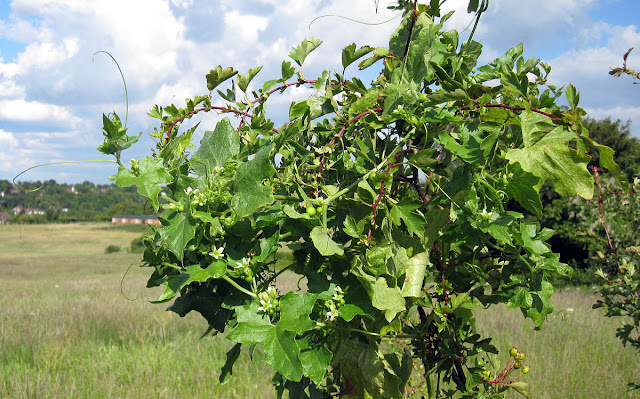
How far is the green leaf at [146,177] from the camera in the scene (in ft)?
3.06

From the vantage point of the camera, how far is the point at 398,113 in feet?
3.64

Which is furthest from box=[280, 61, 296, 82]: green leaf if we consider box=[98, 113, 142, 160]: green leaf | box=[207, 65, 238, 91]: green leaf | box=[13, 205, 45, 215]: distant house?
box=[13, 205, 45, 215]: distant house

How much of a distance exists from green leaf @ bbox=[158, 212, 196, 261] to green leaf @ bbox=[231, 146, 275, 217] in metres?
0.11

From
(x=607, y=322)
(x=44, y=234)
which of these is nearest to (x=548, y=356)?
(x=607, y=322)

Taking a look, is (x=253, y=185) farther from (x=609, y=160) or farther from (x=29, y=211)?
(x=29, y=211)

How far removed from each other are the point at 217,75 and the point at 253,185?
0.51 meters

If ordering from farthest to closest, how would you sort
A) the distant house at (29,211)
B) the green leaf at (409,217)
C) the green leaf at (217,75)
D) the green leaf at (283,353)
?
the distant house at (29,211)
the green leaf at (217,75)
the green leaf at (409,217)
the green leaf at (283,353)

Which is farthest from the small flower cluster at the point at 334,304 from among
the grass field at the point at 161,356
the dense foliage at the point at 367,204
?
the grass field at the point at 161,356

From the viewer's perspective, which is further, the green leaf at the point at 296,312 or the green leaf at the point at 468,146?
the green leaf at the point at 468,146

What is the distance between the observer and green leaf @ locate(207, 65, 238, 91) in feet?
4.31

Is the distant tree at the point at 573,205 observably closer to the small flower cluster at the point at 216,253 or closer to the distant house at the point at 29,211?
the small flower cluster at the point at 216,253

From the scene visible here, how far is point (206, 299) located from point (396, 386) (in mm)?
613

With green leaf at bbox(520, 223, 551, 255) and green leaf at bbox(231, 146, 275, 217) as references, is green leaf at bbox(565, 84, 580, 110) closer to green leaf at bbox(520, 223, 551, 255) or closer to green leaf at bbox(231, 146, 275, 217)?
green leaf at bbox(520, 223, 551, 255)

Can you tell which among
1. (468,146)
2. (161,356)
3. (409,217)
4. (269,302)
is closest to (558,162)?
(468,146)
